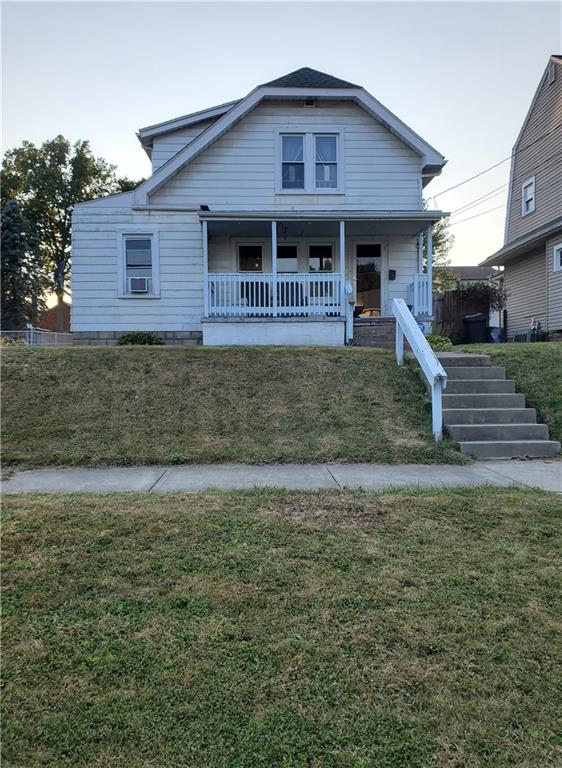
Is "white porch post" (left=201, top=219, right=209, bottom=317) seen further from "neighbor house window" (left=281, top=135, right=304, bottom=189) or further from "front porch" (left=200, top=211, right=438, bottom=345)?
"neighbor house window" (left=281, top=135, right=304, bottom=189)

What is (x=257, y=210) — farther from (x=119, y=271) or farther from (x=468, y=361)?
(x=468, y=361)

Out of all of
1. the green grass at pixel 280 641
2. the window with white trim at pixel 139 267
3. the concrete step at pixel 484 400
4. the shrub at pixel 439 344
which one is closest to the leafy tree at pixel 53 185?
the window with white trim at pixel 139 267

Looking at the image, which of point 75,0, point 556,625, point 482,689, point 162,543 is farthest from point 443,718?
point 75,0

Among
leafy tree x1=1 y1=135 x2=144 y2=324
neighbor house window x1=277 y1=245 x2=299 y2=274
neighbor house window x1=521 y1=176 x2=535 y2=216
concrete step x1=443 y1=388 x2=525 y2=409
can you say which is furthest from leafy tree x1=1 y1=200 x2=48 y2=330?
concrete step x1=443 y1=388 x2=525 y2=409

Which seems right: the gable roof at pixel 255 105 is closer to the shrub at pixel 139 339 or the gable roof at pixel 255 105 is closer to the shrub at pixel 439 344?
the shrub at pixel 139 339

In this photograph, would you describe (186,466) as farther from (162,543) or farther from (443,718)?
(443,718)

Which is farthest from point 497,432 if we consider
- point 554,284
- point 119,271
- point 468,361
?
point 554,284

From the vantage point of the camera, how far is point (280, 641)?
2408mm

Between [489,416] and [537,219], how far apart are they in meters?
15.7

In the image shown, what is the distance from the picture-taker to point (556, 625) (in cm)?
255

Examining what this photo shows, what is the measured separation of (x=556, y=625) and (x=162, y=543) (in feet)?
7.96

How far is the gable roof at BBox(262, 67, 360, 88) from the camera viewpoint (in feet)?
46.4

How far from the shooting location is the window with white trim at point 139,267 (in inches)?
551

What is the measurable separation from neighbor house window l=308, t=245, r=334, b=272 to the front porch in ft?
0.10
